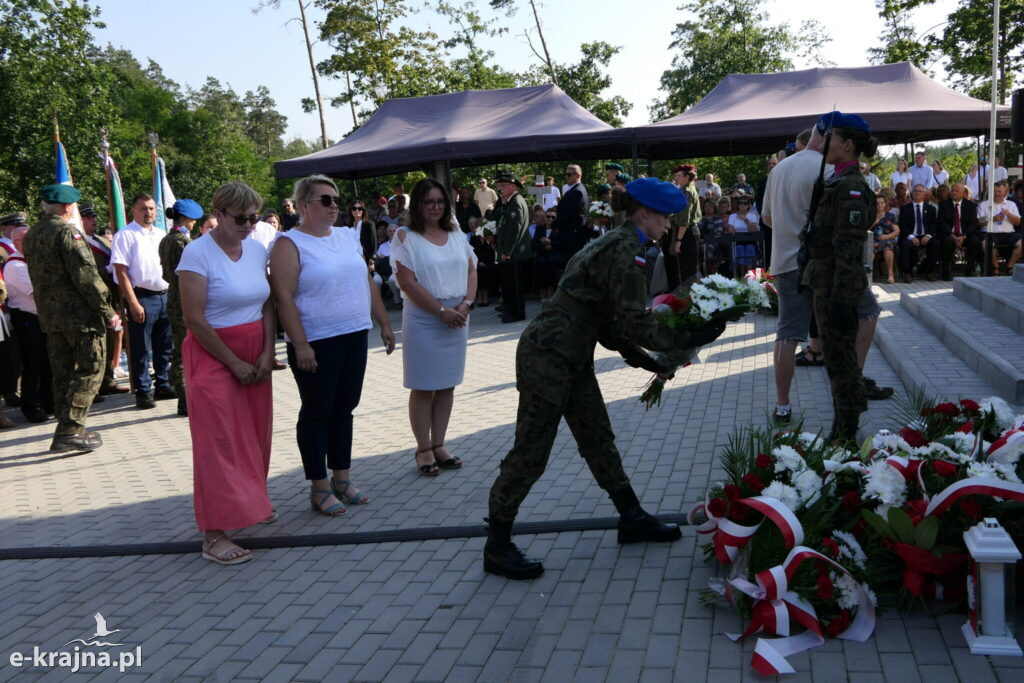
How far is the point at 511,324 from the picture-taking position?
45.9ft

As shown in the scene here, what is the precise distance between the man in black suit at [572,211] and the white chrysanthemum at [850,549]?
1050cm

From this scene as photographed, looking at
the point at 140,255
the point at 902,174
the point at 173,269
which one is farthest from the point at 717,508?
the point at 902,174

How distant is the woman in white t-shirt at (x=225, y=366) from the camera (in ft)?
16.0

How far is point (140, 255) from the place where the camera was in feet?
30.4

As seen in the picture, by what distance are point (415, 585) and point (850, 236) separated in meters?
3.18

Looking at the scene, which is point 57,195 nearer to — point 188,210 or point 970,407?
point 188,210

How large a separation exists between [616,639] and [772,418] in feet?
11.3

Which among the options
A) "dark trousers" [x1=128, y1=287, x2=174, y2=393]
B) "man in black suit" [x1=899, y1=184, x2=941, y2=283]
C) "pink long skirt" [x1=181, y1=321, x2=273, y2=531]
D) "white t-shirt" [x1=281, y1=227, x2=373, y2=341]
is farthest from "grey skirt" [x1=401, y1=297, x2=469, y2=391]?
"man in black suit" [x1=899, y1=184, x2=941, y2=283]

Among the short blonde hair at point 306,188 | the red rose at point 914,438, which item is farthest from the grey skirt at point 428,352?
the red rose at point 914,438

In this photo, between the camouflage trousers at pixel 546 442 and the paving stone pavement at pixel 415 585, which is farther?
the camouflage trousers at pixel 546 442

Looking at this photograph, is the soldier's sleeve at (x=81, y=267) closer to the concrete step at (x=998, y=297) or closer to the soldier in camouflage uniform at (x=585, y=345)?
the soldier in camouflage uniform at (x=585, y=345)

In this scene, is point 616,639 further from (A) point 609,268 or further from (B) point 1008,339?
(B) point 1008,339

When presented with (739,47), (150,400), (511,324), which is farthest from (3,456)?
(739,47)

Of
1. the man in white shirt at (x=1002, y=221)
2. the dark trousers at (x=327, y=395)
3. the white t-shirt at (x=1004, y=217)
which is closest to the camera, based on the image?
the dark trousers at (x=327, y=395)
